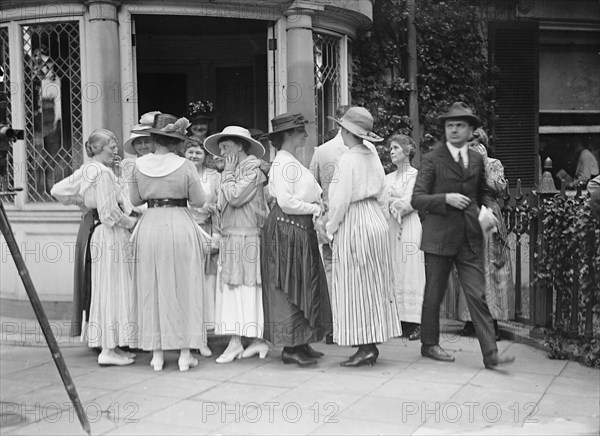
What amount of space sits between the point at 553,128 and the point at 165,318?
8344 millimetres

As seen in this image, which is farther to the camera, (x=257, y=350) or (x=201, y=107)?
(x=201, y=107)

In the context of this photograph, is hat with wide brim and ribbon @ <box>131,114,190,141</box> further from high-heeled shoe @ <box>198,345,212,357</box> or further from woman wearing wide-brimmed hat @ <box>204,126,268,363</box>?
high-heeled shoe @ <box>198,345,212,357</box>

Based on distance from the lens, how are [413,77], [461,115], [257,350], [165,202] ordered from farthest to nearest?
1. [413,77]
2. [257,350]
3. [165,202]
4. [461,115]

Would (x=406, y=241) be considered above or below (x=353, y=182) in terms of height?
below

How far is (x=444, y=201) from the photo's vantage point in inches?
240

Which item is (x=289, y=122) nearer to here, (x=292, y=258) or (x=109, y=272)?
(x=292, y=258)

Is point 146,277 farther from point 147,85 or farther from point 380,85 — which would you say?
point 147,85

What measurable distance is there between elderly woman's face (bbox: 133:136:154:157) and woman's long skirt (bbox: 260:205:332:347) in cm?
139

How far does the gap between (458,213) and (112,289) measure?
2869 millimetres

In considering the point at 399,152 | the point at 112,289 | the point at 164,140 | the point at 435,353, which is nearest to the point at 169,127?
the point at 164,140

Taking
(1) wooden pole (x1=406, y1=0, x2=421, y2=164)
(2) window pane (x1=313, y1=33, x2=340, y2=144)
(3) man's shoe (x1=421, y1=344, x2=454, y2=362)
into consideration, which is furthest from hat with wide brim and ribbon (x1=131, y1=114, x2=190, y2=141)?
(1) wooden pole (x1=406, y1=0, x2=421, y2=164)

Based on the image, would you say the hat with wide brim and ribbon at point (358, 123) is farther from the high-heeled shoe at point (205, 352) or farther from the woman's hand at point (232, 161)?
the high-heeled shoe at point (205, 352)

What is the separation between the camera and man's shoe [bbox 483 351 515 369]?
6074mm

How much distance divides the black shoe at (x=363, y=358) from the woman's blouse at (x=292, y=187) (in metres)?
1.15
